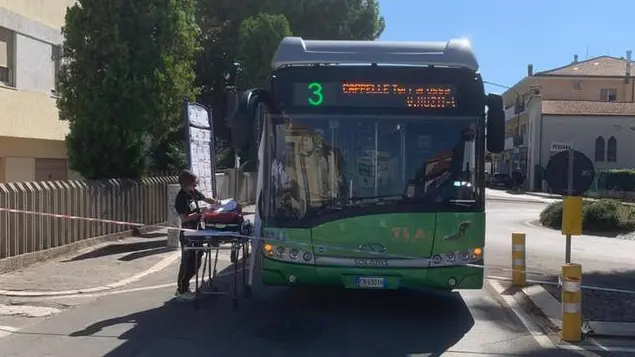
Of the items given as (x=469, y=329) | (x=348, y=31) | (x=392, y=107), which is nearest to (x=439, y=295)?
(x=469, y=329)

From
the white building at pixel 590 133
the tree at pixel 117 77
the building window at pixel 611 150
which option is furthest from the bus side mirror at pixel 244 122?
the building window at pixel 611 150

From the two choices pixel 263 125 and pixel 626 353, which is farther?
pixel 263 125

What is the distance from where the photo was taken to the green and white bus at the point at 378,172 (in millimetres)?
9328

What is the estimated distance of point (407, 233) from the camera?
930 cm

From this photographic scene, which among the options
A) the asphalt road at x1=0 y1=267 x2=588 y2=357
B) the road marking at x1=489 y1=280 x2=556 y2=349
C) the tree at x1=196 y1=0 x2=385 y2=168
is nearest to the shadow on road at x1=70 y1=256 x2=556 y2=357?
the asphalt road at x1=0 y1=267 x2=588 y2=357

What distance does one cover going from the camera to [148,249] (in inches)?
634

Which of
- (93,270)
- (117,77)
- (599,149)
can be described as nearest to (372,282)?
(93,270)

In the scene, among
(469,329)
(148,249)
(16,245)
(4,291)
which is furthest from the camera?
(148,249)

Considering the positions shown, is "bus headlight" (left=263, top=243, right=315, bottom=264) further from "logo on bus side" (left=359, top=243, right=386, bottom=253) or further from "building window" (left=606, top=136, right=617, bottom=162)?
"building window" (left=606, top=136, right=617, bottom=162)

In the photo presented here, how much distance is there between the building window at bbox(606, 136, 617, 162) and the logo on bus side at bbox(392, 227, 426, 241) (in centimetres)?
5876

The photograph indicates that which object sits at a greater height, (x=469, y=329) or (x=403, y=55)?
(x=403, y=55)

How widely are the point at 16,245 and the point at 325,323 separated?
237 inches

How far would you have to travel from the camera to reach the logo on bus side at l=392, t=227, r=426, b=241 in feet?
30.5

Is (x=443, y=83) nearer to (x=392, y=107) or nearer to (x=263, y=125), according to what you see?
(x=392, y=107)
